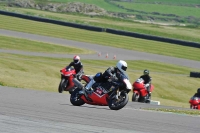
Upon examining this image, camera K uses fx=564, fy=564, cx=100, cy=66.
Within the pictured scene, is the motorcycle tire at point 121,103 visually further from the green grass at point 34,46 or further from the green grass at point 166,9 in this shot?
the green grass at point 166,9

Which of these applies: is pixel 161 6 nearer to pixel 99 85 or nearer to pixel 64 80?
pixel 64 80

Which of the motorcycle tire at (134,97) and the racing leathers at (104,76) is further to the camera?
the motorcycle tire at (134,97)

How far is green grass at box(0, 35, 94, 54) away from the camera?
3806 cm

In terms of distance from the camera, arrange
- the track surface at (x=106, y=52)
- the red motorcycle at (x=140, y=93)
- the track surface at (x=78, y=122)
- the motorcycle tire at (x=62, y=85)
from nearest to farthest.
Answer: the track surface at (x=78, y=122)
the motorcycle tire at (x=62, y=85)
the red motorcycle at (x=140, y=93)
the track surface at (x=106, y=52)

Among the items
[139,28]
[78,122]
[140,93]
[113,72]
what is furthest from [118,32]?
[78,122]

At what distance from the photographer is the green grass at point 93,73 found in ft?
73.3

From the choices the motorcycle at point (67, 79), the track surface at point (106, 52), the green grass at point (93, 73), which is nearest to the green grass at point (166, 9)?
the track surface at point (106, 52)

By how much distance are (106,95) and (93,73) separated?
16331 mm

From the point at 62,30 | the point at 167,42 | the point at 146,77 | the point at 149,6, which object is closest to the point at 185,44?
the point at 167,42

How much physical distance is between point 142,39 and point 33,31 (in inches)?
377

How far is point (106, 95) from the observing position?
44.2 ft

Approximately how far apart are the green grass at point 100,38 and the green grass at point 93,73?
6.62 m

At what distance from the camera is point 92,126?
30.2ft

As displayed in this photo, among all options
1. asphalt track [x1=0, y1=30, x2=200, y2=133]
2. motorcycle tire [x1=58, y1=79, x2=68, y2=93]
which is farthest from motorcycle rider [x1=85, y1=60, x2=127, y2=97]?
motorcycle tire [x1=58, y1=79, x2=68, y2=93]
